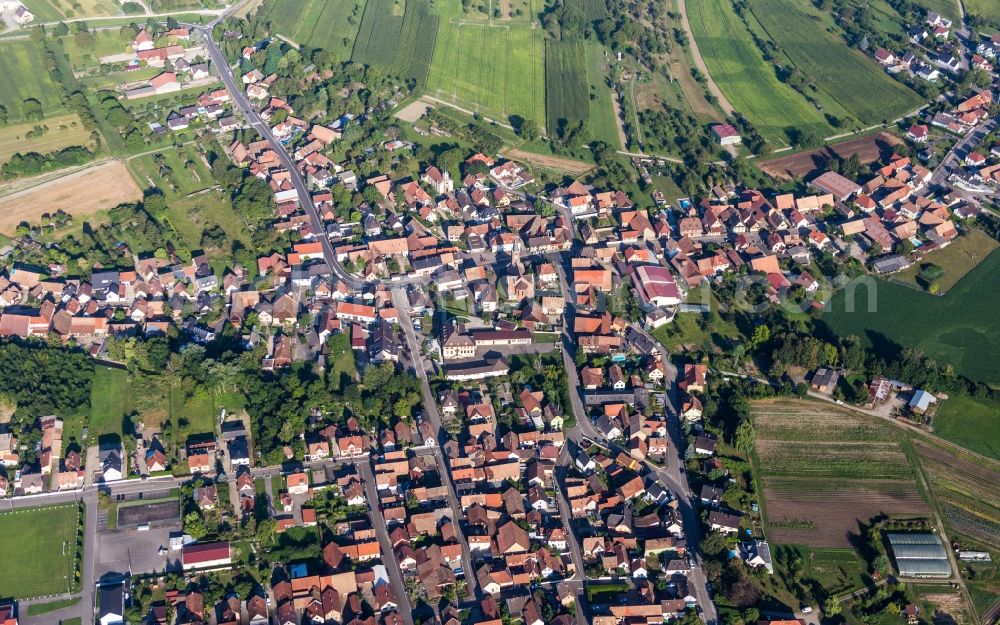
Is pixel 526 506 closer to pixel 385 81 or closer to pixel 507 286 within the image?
pixel 507 286

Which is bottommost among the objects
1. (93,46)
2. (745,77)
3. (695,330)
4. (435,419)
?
(435,419)

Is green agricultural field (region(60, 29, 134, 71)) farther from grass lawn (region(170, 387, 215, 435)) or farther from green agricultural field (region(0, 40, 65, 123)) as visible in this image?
grass lawn (region(170, 387, 215, 435))

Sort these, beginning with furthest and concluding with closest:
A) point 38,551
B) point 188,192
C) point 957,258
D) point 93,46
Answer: point 93,46, point 188,192, point 957,258, point 38,551

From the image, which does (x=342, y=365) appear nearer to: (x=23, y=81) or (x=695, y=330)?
(x=695, y=330)

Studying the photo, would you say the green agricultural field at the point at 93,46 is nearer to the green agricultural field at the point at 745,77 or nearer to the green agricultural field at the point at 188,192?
the green agricultural field at the point at 188,192

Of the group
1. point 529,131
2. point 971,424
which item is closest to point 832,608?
point 971,424

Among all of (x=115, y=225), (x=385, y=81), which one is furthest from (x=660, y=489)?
(x=385, y=81)
